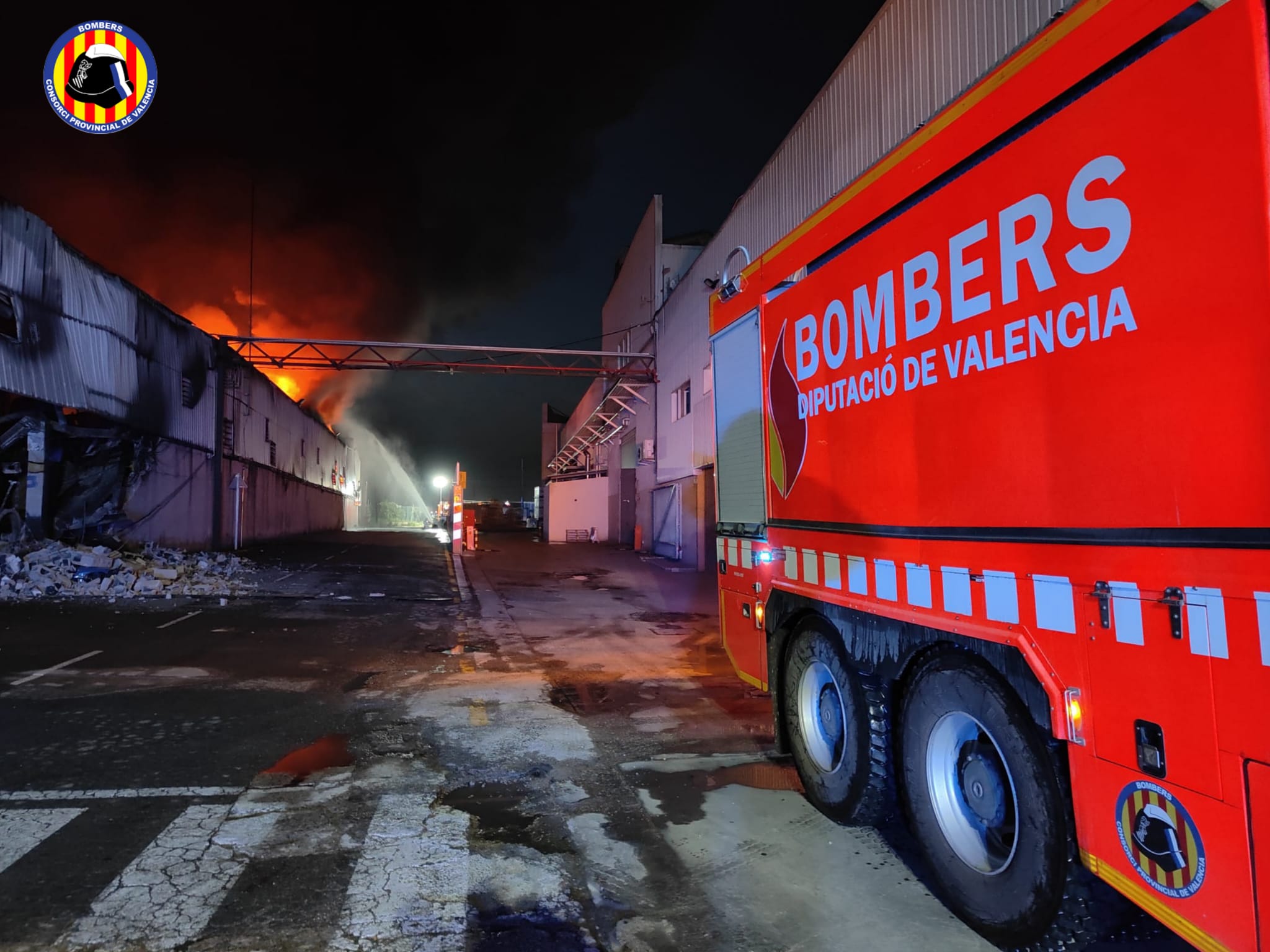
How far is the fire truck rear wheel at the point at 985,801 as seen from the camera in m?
2.47

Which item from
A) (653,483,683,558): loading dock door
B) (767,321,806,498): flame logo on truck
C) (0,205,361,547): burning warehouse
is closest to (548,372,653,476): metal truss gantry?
(653,483,683,558): loading dock door

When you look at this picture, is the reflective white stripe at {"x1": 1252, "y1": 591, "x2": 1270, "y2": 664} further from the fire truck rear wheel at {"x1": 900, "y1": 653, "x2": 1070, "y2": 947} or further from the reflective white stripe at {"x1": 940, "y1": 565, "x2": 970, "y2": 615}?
the reflective white stripe at {"x1": 940, "y1": 565, "x2": 970, "y2": 615}

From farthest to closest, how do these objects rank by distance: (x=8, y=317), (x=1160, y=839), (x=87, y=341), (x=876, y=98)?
(x=87, y=341), (x=8, y=317), (x=876, y=98), (x=1160, y=839)

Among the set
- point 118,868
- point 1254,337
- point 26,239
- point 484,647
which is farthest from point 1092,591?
point 26,239

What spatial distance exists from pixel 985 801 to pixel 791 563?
172cm

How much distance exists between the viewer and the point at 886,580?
10.8 ft

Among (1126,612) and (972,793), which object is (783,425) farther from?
(1126,612)

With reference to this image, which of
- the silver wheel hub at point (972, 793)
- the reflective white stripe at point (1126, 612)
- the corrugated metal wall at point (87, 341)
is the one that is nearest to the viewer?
the reflective white stripe at point (1126, 612)

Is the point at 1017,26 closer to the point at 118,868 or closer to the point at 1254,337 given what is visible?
the point at 1254,337

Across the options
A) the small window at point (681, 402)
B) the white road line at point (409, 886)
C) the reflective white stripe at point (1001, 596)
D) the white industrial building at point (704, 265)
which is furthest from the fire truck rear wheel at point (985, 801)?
the small window at point (681, 402)

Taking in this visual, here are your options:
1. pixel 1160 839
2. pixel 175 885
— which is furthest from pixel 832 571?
pixel 175 885

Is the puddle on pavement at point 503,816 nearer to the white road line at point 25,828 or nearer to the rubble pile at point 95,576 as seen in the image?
the white road line at point 25,828

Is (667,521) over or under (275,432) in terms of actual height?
under

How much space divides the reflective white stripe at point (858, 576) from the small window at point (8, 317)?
16870 millimetres
